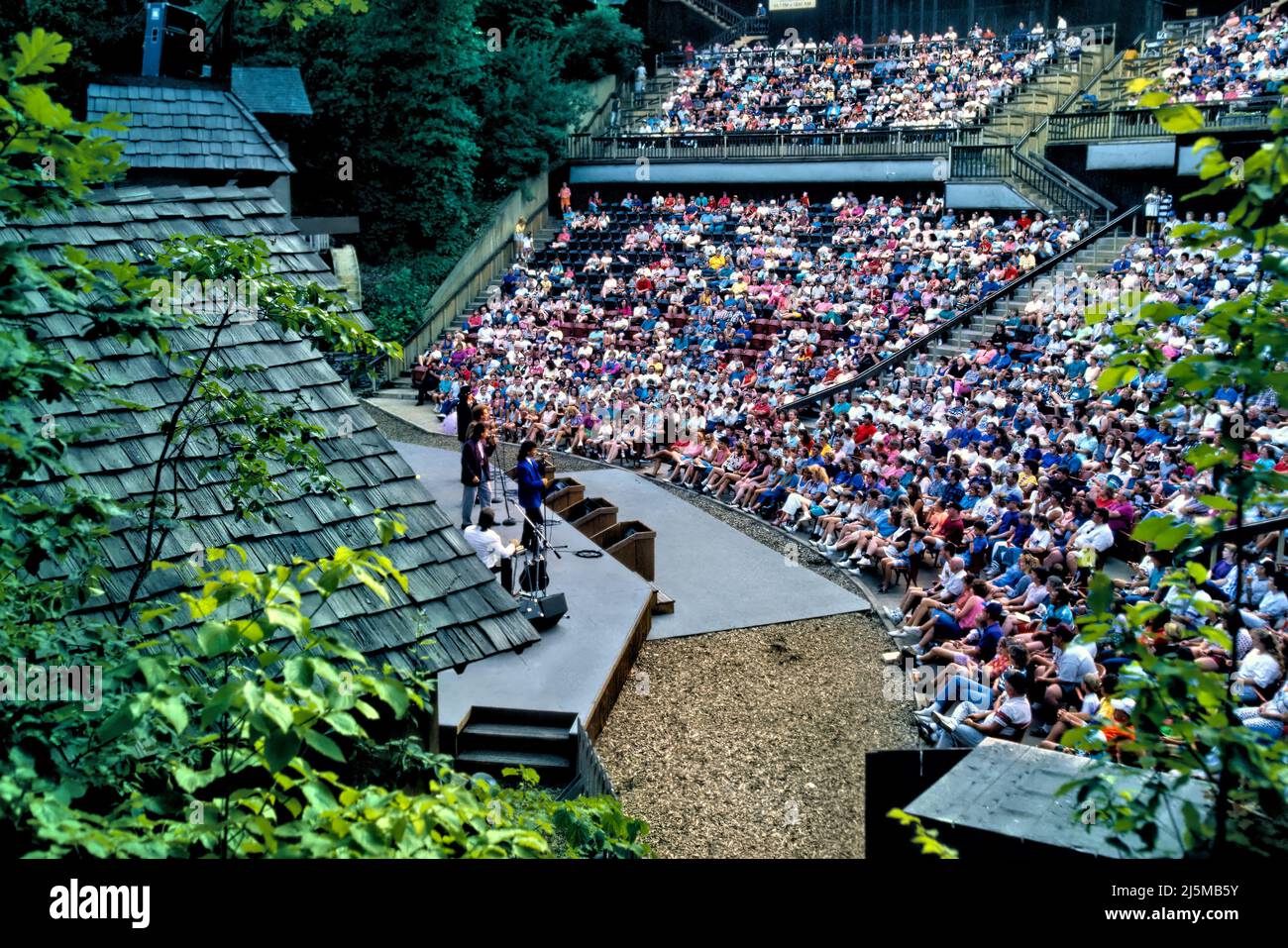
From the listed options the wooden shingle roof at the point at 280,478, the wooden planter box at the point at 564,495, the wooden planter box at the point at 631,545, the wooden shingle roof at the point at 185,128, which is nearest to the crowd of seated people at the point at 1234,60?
the wooden planter box at the point at 564,495

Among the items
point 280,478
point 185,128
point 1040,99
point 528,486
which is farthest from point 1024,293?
point 280,478

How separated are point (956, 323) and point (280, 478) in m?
18.3

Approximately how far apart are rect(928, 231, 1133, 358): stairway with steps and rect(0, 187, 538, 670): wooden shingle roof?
1682 centimetres

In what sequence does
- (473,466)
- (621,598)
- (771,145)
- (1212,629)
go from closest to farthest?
1. (1212,629)
2. (621,598)
3. (473,466)
4. (771,145)

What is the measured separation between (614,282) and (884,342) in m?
9.58

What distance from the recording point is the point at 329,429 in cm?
734

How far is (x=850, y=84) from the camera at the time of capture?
118 ft

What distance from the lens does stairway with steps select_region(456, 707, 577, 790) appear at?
10219 mm

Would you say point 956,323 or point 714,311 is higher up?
point 714,311

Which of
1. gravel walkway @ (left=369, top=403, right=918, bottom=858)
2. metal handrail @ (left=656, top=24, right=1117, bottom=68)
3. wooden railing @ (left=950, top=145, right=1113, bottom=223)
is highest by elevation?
metal handrail @ (left=656, top=24, right=1117, bottom=68)

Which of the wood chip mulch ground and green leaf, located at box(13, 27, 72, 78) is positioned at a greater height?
green leaf, located at box(13, 27, 72, 78)

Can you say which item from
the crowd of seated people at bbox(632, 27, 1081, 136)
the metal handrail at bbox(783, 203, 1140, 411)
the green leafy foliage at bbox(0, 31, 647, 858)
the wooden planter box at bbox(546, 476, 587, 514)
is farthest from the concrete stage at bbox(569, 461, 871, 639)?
the crowd of seated people at bbox(632, 27, 1081, 136)

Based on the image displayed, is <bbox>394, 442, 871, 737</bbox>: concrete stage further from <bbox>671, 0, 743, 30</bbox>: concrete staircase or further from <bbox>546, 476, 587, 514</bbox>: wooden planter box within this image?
<bbox>671, 0, 743, 30</bbox>: concrete staircase

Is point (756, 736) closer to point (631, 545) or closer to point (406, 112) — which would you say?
point (631, 545)
